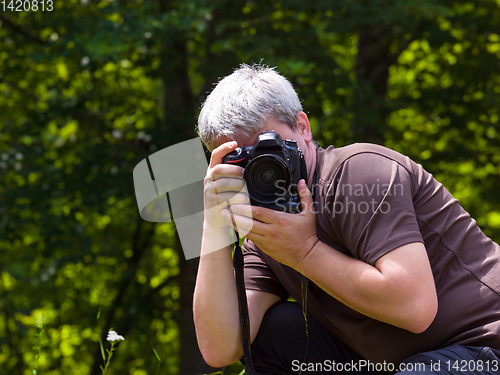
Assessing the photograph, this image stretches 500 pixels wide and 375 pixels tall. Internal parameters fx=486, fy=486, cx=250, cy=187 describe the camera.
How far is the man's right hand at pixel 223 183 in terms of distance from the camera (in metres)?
1.39

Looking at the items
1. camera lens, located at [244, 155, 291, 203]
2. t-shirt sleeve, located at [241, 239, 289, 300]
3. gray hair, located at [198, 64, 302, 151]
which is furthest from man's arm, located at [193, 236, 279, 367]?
gray hair, located at [198, 64, 302, 151]

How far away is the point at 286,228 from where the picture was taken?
1.37 m

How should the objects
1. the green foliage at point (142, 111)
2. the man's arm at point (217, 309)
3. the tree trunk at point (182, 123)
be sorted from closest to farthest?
the man's arm at point (217, 309), the green foliage at point (142, 111), the tree trunk at point (182, 123)

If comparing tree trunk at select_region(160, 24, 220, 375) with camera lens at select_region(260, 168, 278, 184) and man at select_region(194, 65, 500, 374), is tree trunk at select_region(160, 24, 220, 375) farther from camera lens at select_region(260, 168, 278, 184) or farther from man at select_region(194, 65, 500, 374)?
camera lens at select_region(260, 168, 278, 184)

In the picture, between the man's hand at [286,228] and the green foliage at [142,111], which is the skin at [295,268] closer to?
the man's hand at [286,228]

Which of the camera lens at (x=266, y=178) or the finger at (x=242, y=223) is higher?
the camera lens at (x=266, y=178)

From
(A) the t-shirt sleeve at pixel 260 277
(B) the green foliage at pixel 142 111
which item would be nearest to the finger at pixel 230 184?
(A) the t-shirt sleeve at pixel 260 277

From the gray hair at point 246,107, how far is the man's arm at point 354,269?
9.5 inches

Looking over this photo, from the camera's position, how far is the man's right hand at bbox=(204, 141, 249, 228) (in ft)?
4.57

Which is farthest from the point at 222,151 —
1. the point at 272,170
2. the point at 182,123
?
the point at 182,123

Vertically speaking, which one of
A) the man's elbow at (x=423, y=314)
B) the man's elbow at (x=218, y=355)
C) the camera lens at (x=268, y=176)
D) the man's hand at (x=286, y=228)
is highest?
the camera lens at (x=268, y=176)

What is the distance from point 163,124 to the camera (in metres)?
4.86

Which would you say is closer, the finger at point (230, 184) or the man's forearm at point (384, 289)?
the man's forearm at point (384, 289)

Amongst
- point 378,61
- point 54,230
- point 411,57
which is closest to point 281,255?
point 54,230
